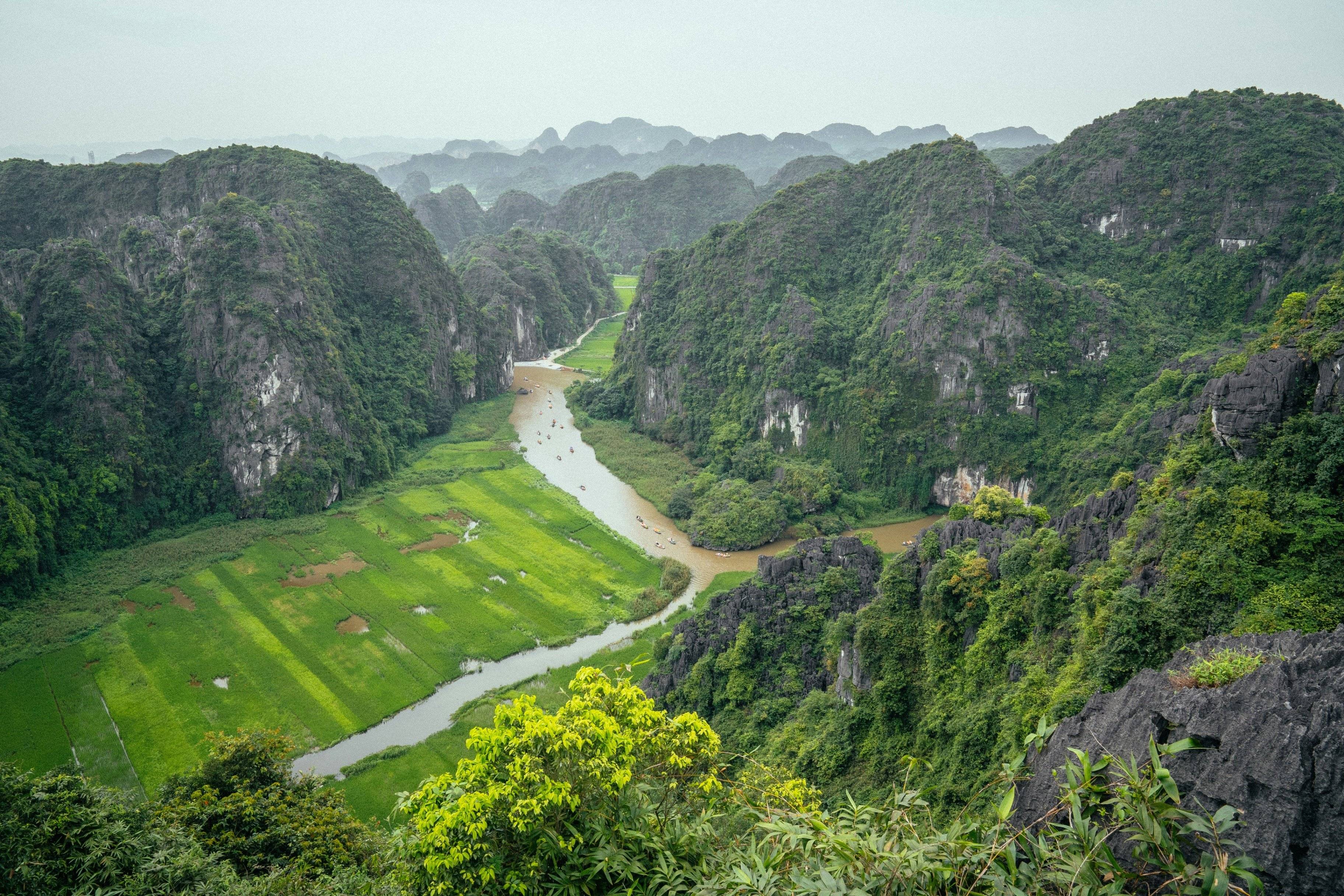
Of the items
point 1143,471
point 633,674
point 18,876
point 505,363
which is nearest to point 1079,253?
point 1143,471

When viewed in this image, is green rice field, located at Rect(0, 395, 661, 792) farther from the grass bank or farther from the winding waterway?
the grass bank

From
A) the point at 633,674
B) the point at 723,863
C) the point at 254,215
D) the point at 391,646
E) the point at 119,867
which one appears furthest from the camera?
the point at 254,215

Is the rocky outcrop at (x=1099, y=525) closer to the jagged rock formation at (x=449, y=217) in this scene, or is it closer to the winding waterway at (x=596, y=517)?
the winding waterway at (x=596, y=517)

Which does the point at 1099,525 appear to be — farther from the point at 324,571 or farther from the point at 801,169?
the point at 801,169

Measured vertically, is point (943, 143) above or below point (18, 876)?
above

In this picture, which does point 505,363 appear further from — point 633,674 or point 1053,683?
point 1053,683
